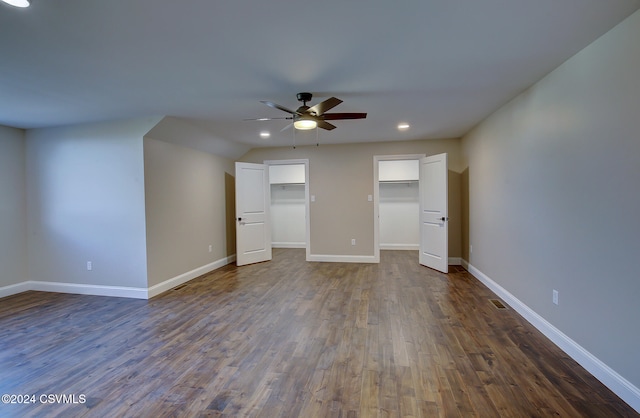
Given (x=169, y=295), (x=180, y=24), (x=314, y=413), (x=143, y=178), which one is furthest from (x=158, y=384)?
(x=143, y=178)

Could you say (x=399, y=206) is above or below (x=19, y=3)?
below

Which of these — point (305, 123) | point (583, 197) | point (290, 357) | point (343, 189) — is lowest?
point (290, 357)

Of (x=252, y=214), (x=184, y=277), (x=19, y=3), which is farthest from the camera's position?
(x=252, y=214)

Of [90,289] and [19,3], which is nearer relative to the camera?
[19,3]

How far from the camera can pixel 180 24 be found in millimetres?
1794

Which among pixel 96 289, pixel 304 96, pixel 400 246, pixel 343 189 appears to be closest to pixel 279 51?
pixel 304 96

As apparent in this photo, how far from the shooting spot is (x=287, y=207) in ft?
25.3

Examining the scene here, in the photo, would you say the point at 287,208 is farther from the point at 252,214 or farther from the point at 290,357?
the point at 290,357

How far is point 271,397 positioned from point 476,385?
1400 millimetres

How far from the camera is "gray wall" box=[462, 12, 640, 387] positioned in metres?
1.78

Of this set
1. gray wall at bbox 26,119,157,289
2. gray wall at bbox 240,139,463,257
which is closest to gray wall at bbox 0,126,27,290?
gray wall at bbox 26,119,157,289

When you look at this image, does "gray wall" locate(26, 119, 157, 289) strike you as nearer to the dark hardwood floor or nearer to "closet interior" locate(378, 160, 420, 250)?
the dark hardwood floor

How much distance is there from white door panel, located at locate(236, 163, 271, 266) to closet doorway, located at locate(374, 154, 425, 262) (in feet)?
9.27

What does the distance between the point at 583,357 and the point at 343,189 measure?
429 cm
